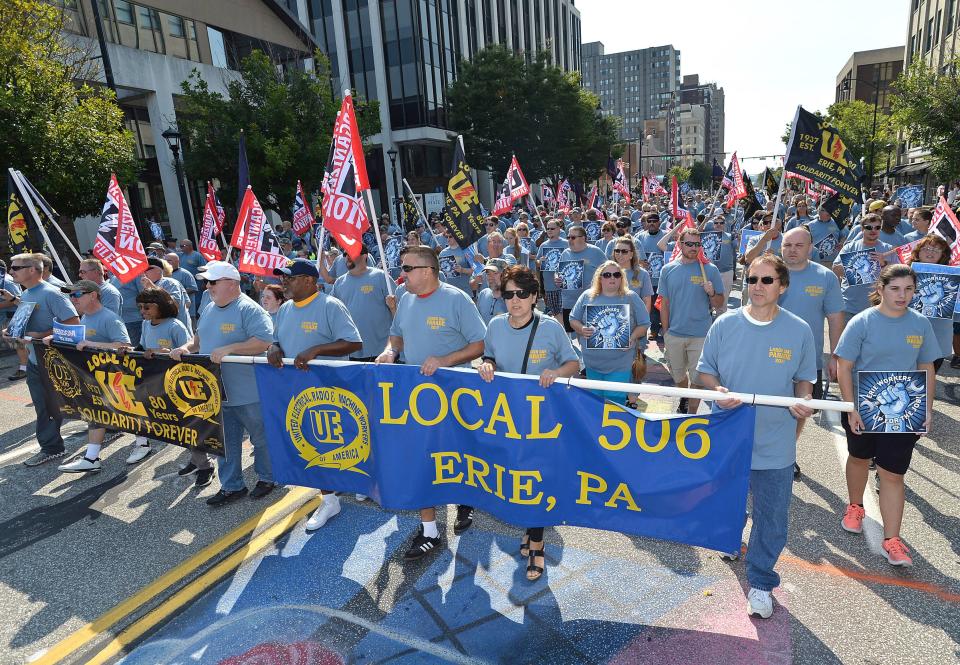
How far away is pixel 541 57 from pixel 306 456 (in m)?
43.3

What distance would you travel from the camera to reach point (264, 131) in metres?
23.8

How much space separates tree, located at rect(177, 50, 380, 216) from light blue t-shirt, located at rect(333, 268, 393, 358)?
56.8 feet

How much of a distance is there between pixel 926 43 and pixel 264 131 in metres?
52.2

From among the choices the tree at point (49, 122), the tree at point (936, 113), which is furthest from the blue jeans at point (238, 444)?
the tree at point (936, 113)

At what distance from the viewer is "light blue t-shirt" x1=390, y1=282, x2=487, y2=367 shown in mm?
4438

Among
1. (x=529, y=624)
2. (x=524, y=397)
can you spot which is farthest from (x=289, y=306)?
(x=529, y=624)

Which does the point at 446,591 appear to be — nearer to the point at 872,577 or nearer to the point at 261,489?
the point at 261,489

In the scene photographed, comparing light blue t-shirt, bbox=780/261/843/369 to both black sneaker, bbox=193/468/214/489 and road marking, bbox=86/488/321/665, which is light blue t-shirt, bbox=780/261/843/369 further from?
black sneaker, bbox=193/468/214/489

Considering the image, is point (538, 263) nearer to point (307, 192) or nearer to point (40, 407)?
point (40, 407)

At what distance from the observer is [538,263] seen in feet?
33.8

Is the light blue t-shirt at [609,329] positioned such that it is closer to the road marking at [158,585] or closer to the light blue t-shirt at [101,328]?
the road marking at [158,585]

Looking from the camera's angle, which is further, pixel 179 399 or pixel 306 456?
pixel 179 399

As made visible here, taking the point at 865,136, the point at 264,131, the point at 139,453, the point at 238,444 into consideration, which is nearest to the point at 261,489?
the point at 238,444

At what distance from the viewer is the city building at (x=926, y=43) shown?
135 feet
